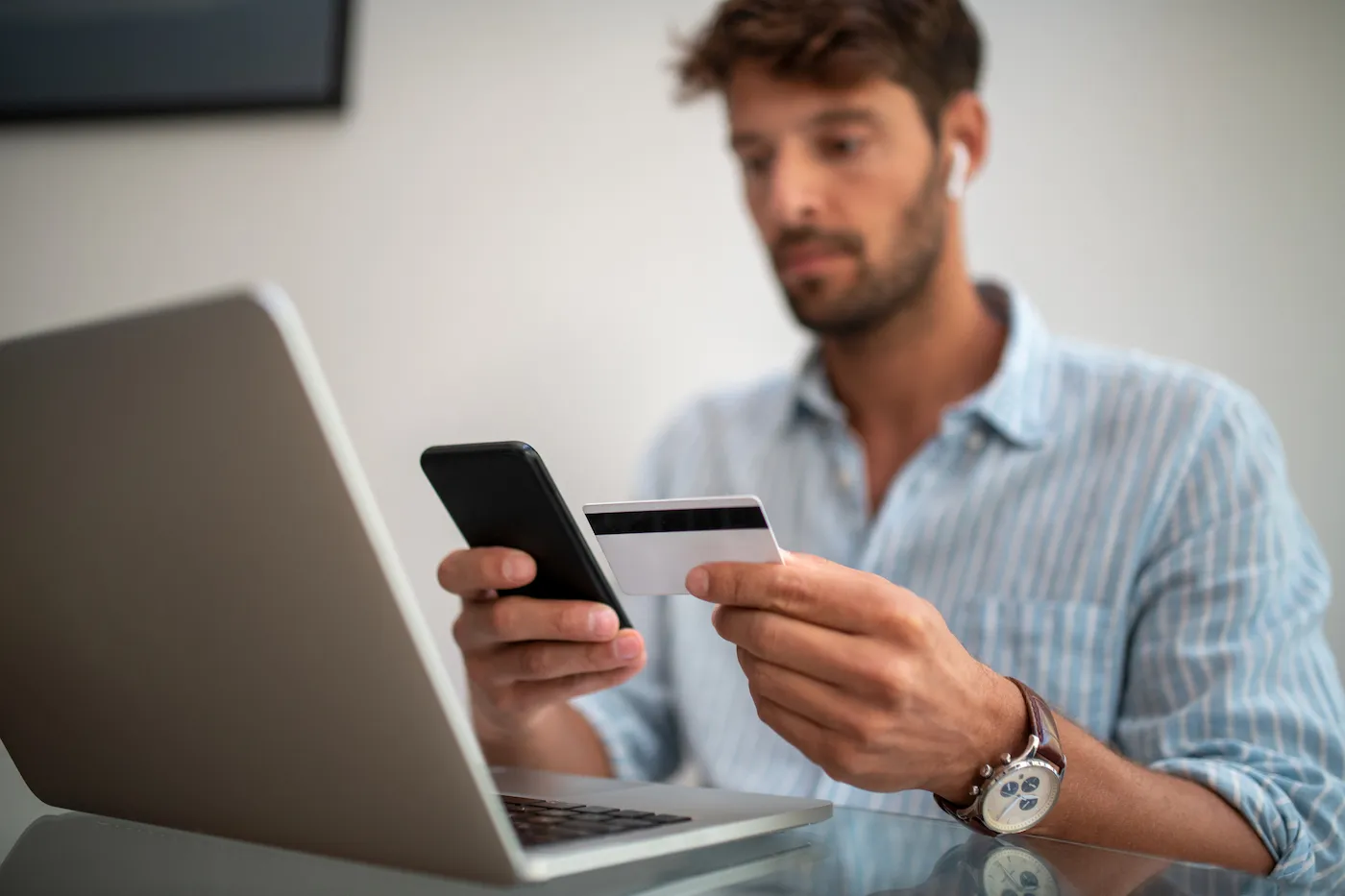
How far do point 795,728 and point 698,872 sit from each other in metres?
0.13

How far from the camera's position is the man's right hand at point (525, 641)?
73cm

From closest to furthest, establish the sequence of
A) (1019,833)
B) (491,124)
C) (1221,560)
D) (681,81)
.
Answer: (1019,833) → (1221,560) → (681,81) → (491,124)

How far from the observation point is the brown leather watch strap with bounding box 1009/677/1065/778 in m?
0.67

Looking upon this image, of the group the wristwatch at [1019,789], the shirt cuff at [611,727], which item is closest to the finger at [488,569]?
the wristwatch at [1019,789]

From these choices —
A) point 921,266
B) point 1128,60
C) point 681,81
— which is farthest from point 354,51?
point 1128,60

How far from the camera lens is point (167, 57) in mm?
1646

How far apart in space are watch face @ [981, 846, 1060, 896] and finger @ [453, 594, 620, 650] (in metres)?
0.28

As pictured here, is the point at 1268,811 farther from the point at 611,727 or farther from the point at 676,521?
the point at 611,727

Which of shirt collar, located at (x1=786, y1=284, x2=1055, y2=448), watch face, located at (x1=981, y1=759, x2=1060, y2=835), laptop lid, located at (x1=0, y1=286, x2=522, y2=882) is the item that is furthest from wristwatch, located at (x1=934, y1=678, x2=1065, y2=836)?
shirt collar, located at (x1=786, y1=284, x2=1055, y2=448)

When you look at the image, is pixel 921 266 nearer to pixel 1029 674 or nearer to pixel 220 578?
pixel 1029 674

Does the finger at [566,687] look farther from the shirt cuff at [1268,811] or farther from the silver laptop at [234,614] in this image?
the shirt cuff at [1268,811]

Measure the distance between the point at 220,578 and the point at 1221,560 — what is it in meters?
0.82

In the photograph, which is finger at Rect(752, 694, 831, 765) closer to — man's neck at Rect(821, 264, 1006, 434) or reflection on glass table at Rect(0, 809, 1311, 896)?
reflection on glass table at Rect(0, 809, 1311, 896)

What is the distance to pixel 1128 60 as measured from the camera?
1301 millimetres
